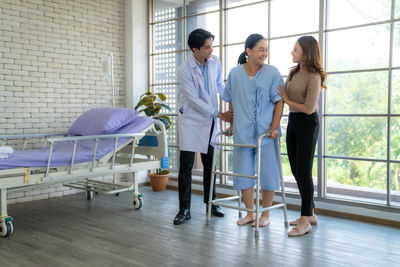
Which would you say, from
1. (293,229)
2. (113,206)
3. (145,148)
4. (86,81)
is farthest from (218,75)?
(86,81)

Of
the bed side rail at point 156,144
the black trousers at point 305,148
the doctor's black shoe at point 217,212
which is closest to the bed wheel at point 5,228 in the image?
the bed side rail at point 156,144

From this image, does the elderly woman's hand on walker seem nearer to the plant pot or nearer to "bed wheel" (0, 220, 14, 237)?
"bed wheel" (0, 220, 14, 237)

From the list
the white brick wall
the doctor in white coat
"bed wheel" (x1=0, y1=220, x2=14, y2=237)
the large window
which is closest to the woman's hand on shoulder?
the doctor in white coat

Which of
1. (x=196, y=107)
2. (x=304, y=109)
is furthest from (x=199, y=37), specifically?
(x=304, y=109)

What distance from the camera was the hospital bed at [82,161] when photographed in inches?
127

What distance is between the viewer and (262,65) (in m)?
3.22

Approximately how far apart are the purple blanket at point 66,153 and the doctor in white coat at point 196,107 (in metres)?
0.58

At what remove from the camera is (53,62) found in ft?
15.8

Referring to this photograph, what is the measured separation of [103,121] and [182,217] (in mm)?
1239

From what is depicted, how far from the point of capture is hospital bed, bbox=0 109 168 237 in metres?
3.23

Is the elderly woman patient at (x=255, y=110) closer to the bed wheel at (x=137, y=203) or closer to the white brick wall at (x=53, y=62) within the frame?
the bed wheel at (x=137, y=203)

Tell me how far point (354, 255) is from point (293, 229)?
56cm

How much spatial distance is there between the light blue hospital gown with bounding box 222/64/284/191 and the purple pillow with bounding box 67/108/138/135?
1.27 meters

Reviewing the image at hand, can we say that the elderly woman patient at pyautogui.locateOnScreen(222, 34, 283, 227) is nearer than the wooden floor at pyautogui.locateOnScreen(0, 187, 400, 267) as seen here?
No
